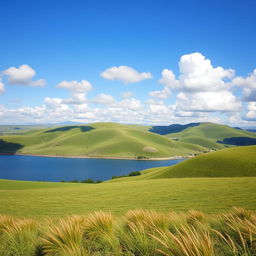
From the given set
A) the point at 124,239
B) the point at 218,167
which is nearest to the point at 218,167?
the point at 218,167

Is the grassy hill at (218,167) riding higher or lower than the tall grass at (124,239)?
lower

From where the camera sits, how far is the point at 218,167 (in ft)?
143

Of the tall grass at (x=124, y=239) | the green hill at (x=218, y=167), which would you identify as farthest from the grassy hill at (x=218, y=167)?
the tall grass at (x=124, y=239)

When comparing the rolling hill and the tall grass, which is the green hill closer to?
the rolling hill

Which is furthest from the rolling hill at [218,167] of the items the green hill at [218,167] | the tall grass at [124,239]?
the tall grass at [124,239]

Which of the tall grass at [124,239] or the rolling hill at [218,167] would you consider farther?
the rolling hill at [218,167]

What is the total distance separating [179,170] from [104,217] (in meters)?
43.5

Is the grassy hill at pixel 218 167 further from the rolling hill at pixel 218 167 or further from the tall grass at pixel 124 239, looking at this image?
the tall grass at pixel 124 239

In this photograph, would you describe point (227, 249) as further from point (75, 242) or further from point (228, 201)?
point (228, 201)

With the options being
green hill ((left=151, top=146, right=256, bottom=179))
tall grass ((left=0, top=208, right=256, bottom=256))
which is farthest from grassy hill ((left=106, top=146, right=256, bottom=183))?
tall grass ((left=0, top=208, right=256, bottom=256))

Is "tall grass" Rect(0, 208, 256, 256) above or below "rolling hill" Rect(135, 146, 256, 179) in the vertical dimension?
above

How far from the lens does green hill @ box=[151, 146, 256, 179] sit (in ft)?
133

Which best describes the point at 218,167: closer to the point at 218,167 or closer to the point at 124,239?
the point at 218,167

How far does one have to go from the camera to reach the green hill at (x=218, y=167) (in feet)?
133
